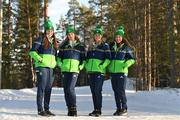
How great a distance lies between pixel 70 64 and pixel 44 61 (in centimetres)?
70

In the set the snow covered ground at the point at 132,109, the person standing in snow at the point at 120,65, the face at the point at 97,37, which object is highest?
the face at the point at 97,37

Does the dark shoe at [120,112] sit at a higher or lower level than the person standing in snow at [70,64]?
lower

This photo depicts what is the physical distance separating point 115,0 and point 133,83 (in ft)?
25.4

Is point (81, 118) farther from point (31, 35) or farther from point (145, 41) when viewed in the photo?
point (31, 35)

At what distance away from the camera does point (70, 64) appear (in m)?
12.7

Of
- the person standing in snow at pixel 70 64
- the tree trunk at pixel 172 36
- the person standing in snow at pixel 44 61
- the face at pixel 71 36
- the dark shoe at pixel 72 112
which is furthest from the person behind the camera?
the tree trunk at pixel 172 36

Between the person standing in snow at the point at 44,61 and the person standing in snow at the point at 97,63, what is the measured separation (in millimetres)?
1037

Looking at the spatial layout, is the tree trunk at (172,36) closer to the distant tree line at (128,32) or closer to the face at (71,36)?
the distant tree line at (128,32)

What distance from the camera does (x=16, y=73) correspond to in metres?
58.6

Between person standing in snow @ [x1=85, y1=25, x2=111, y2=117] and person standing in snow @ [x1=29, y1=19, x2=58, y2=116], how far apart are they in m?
1.04

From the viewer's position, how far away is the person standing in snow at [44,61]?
487 inches

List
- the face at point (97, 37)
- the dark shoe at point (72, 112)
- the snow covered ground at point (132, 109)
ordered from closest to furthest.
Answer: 1. the snow covered ground at point (132, 109)
2. the dark shoe at point (72, 112)
3. the face at point (97, 37)

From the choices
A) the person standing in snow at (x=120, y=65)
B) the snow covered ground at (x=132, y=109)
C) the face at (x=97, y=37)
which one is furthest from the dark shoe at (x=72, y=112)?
the face at (x=97, y=37)

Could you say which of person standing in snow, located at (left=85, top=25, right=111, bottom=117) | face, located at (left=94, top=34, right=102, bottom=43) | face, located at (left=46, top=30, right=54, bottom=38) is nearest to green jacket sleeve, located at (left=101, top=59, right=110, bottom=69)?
person standing in snow, located at (left=85, top=25, right=111, bottom=117)
